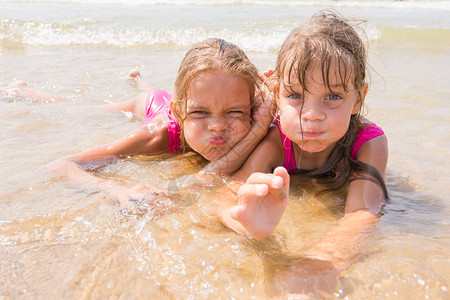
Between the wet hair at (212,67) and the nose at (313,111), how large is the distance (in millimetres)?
657

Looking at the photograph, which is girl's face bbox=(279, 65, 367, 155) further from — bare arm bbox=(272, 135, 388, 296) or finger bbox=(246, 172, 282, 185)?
finger bbox=(246, 172, 282, 185)

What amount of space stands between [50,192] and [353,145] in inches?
72.3

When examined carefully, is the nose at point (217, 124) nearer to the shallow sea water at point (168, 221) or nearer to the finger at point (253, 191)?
the shallow sea water at point (168, 221)

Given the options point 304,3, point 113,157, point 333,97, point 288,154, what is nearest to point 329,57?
point 333,97

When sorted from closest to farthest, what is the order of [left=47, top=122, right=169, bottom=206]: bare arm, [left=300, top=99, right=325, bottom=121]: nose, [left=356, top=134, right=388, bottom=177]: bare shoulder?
[left=300, top=99, right=325, bottom=121]: nose, [left=356, top=134, right=388, bottom=177]: bare shoulder, [left=47, top=122, right=169, bottom=206]: bare arm

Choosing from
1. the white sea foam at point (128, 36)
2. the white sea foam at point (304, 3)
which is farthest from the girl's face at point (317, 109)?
the white sea foam at point (304, 3)

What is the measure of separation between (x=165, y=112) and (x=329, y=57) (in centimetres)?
174

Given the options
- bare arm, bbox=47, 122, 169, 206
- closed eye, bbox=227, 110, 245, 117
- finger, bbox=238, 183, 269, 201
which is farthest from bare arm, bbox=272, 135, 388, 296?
bare arm, bbox=47, 122, 169, 206

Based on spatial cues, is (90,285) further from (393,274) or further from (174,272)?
(393,274)

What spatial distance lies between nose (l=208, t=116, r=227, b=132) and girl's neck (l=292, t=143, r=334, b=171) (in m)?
0.47

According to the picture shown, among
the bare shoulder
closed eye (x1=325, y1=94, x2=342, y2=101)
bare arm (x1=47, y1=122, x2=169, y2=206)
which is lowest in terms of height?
bare arm (x1=47, y1=122, x2=169, y2=206)

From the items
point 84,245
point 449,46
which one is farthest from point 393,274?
point 449,46

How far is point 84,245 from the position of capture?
5.99 ft

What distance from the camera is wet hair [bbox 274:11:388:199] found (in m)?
Result: 2.03
